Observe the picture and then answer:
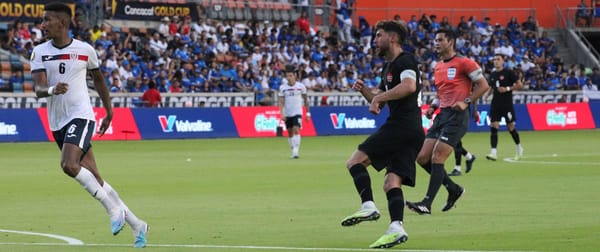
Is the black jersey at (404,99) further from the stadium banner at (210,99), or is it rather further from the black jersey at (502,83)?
the stadium banner at (210,99)

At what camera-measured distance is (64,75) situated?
1266cm

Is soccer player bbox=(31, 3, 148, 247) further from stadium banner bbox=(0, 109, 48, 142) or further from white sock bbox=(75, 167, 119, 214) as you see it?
stadium banner bbox=(0, 109, 48, 142)

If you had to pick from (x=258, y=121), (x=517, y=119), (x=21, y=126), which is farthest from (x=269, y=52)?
(x=21, y=126)

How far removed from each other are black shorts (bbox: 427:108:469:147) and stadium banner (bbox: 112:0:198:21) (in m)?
32.1

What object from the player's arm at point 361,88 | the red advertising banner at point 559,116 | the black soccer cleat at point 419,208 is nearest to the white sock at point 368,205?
the player's arm at point 361,88

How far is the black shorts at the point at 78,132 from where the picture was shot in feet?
41.1

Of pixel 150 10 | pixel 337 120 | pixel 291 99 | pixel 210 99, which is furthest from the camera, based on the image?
pixel 150 10

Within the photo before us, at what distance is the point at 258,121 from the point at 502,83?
1422 centimetres

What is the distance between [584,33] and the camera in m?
68.3

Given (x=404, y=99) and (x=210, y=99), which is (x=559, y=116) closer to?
(x=210, y=99)

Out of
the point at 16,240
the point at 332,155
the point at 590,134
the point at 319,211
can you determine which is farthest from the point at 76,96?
the point at 590,134

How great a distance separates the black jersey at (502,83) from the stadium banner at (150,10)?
2224 cm

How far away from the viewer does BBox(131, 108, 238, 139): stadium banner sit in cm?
4053

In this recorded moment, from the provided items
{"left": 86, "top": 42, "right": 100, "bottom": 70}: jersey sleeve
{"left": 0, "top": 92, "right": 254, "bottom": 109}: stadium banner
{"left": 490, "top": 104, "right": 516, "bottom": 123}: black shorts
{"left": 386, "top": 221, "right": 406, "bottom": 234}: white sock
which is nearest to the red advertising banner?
{"left": 0, "top": 92, "right": 254, "bottom": 109}: stadium banner
